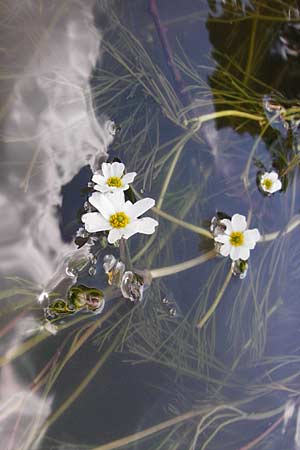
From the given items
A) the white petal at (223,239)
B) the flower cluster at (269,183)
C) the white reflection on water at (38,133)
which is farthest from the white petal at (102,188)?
the flower cluster at (269,183)

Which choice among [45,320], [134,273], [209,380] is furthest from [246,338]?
[45,320]

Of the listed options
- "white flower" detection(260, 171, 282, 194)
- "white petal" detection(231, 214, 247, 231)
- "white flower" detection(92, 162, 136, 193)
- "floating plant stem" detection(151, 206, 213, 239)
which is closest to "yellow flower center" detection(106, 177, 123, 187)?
"white flower" detection(92, 162, 136, 193)

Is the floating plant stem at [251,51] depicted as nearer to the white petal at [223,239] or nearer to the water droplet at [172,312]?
the white petal at [223,239]

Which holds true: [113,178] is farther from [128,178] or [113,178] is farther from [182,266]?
[182,266]

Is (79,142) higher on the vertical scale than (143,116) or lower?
lower

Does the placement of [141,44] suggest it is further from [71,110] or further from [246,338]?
[246,338]
